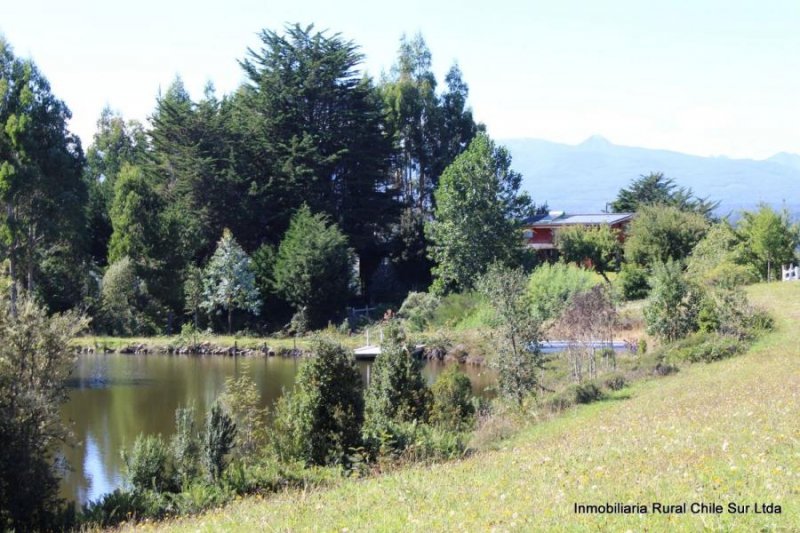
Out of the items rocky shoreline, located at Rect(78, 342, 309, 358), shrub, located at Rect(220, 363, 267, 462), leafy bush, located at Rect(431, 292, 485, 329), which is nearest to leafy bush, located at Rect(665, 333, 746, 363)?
shrub, located at Rect(220, 363, 267, 462)

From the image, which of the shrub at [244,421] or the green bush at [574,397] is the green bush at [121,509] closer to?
the shrub at [244,421]

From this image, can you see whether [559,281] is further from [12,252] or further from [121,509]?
[121,509]

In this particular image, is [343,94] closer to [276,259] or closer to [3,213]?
[276,259]

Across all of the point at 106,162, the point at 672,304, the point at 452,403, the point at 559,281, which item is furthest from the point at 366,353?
the point at 106,162

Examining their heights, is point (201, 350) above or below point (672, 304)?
below

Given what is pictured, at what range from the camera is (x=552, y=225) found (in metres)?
52.5

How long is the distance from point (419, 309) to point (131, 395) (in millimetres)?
16397

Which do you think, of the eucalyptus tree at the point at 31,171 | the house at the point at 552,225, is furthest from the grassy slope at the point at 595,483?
the house at the point at 552,225

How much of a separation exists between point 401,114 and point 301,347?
22.0 meters

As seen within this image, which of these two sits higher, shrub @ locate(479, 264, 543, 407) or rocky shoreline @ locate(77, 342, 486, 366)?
shrub @ locate(479, 264, 543, 407)

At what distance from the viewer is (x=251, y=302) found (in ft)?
137

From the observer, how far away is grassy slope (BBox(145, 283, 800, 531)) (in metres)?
6.61

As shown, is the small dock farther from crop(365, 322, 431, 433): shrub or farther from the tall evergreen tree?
crop(365, 322, 431, 433): shrub

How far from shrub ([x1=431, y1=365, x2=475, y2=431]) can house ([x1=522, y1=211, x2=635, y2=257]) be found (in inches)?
1242
